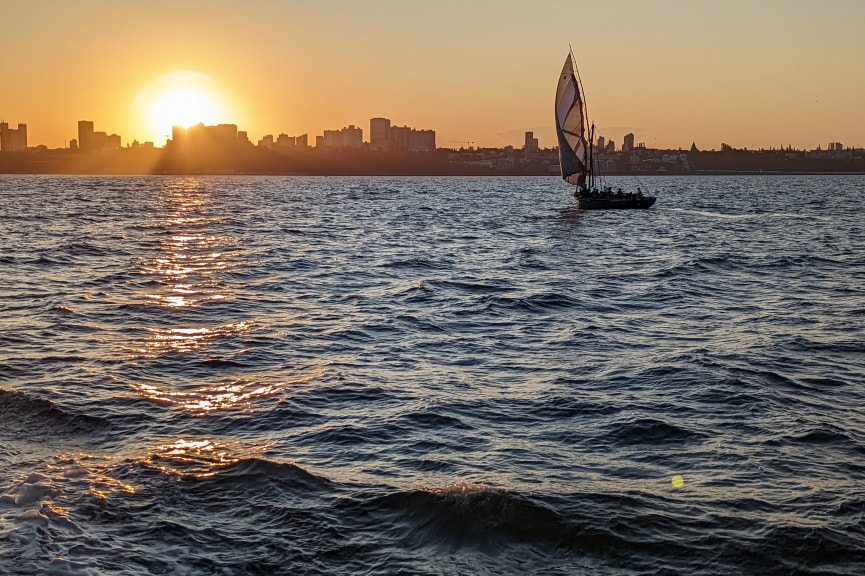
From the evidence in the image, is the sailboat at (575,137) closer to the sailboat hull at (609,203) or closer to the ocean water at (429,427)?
the sailboat hull at (609,203)

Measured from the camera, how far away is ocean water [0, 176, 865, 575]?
9.81 m

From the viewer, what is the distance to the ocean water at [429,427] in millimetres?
9812

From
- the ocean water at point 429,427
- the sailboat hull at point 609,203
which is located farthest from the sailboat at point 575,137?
the ocean water at point 429,427

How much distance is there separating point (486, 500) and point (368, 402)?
5050 millimetres

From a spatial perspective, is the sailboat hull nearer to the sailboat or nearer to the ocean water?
the sailboat

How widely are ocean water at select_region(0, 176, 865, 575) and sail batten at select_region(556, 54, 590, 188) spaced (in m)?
56.9

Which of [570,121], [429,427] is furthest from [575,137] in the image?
[429,427]

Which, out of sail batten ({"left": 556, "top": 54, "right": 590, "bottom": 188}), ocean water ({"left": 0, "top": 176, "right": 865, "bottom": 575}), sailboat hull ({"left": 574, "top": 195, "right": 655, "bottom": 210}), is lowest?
ocean water ({"left": 0, "top": 176, "right": 865, "bottom": 575})

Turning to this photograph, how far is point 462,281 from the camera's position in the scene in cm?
3478

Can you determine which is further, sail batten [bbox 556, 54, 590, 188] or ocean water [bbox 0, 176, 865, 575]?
sail batten [bbox 556, 54, 590, 188]

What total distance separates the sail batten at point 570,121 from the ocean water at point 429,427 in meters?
56.9

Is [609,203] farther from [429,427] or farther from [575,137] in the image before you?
[429,427]

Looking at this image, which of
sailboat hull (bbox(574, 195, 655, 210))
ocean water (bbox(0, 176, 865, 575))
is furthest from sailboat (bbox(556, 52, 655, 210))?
ocean water (bbox(0, 176, 865, 575))

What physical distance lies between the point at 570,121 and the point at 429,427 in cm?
7772
